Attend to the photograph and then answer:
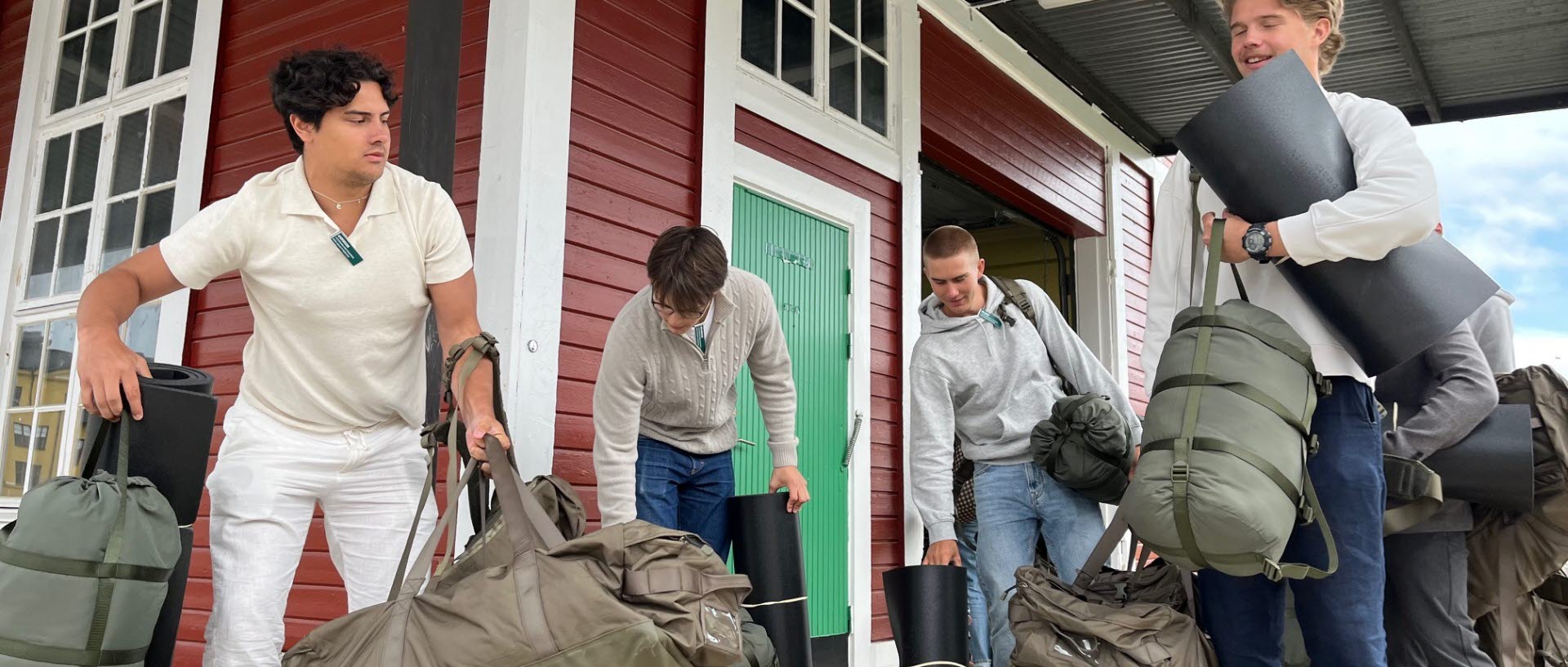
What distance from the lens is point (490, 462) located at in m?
2.01

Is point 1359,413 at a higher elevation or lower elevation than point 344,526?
higher

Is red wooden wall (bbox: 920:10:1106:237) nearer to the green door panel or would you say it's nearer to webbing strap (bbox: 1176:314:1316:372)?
the green door panel

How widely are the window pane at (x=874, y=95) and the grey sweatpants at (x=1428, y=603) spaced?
367 centimetres

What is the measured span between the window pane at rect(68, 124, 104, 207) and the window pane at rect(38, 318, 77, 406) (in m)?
0.63

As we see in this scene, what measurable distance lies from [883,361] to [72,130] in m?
4.36

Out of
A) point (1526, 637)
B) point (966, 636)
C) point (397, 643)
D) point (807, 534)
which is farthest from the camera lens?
point (807, 534)

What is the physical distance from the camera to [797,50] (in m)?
5.38

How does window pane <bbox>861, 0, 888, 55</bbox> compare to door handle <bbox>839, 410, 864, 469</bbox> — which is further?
window pane <bbox>861, 0, 888, 55</bbox>

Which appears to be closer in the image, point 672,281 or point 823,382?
point 672,281

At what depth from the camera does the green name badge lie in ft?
7.61

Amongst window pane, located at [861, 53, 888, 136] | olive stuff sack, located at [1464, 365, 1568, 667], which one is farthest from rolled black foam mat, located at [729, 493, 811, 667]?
window pane, located at [861, 53, 888, 136]

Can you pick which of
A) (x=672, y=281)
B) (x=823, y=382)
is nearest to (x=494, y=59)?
(x=672, y=281)

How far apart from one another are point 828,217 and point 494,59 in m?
2.03

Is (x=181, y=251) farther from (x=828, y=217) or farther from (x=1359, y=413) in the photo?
(x=828, y=217)
